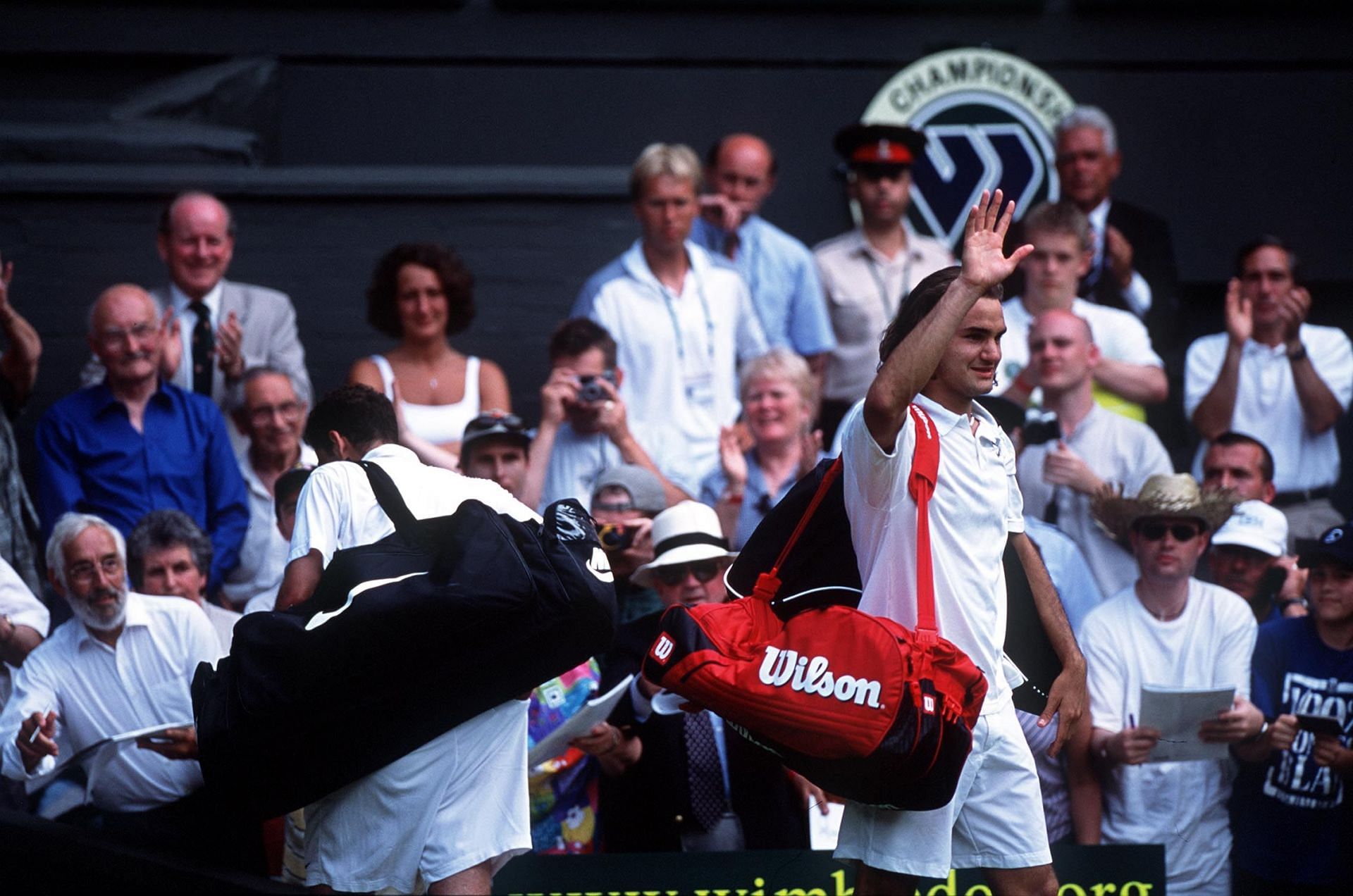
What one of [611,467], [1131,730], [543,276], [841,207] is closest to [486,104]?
[543,276]

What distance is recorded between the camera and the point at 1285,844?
6.32m

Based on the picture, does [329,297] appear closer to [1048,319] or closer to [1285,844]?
[1048,319]

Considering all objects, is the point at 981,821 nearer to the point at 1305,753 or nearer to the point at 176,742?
the point at 1305,753

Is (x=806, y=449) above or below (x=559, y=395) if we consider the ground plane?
below

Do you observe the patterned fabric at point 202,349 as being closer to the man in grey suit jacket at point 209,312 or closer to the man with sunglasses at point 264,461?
the man in grey suit jacket at point 209,312

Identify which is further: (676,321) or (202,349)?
(676,321)

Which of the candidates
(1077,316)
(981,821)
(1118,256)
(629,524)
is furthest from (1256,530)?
(981,821)

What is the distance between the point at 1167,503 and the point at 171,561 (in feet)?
11.6

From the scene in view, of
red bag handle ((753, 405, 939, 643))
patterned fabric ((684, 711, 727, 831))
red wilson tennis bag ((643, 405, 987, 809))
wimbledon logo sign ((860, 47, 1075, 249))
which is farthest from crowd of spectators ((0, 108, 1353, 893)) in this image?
red bag handle ((753, 405, 939, 643))

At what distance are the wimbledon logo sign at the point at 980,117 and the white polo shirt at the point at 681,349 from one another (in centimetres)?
234

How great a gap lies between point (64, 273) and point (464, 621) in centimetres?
445

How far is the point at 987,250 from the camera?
4105mm

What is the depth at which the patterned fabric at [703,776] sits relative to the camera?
595 centimetres

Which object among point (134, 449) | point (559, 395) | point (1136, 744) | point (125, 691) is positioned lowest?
point (125, 691)
